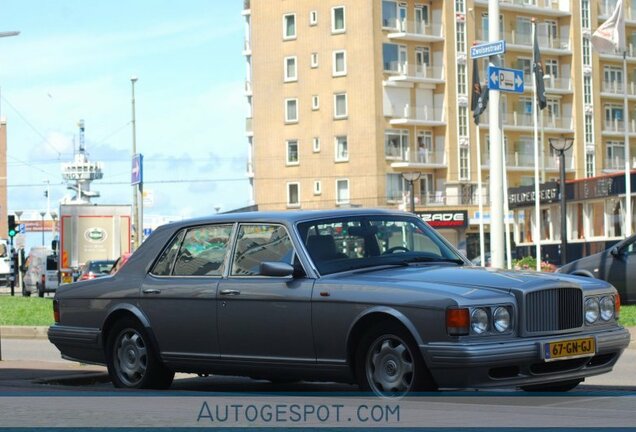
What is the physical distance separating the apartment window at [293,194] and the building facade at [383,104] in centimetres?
10

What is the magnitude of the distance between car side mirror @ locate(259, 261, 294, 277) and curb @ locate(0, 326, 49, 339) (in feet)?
44.6

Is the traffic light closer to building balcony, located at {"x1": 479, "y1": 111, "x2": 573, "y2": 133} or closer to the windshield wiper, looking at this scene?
the windshield wiper

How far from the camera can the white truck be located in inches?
1905

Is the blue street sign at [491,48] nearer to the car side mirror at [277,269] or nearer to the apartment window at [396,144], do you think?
the car side mirror at [277,269]

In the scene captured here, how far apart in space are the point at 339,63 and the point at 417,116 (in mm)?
6307

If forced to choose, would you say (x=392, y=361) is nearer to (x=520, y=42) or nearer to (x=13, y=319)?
(x=13, y=319)

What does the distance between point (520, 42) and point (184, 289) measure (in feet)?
266

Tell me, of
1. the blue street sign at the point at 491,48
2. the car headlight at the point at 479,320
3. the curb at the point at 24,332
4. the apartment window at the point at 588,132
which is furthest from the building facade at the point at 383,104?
the car headlight at the point at 479,320

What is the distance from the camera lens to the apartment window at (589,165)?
91562mm

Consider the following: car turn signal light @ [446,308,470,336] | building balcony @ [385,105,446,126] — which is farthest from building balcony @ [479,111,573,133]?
car turn signal light @ [446,308,470,336]

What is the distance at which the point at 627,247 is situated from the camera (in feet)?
78.0

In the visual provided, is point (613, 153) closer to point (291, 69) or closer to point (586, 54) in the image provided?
point (586, 54)

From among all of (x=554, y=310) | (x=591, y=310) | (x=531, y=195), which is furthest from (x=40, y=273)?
(x=554, y=310)

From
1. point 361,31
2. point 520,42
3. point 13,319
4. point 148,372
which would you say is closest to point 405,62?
point 361,31
